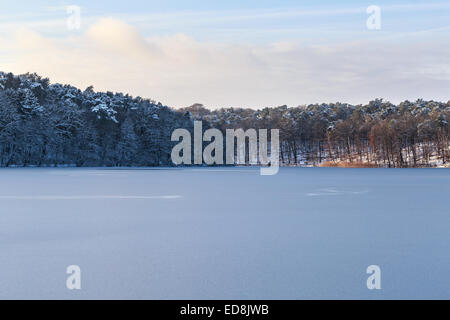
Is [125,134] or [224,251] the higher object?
[125,134]

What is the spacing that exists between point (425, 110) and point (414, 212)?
107031 millimetres

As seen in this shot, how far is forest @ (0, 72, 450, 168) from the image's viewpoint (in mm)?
52562

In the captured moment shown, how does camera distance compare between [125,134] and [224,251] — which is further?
Answer: [125,134]

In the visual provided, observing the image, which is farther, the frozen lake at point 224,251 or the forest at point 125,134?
the forest at point 125,134

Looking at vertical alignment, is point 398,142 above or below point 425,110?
below

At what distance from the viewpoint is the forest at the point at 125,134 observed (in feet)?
172

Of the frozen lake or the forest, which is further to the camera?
the forest

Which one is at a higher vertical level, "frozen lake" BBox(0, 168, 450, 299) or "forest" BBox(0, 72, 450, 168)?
"forest" BBox(0, 72, 450, 168)

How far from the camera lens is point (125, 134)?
204ft

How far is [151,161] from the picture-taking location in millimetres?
65688

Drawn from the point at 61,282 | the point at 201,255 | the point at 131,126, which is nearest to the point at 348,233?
the point at 201,255
